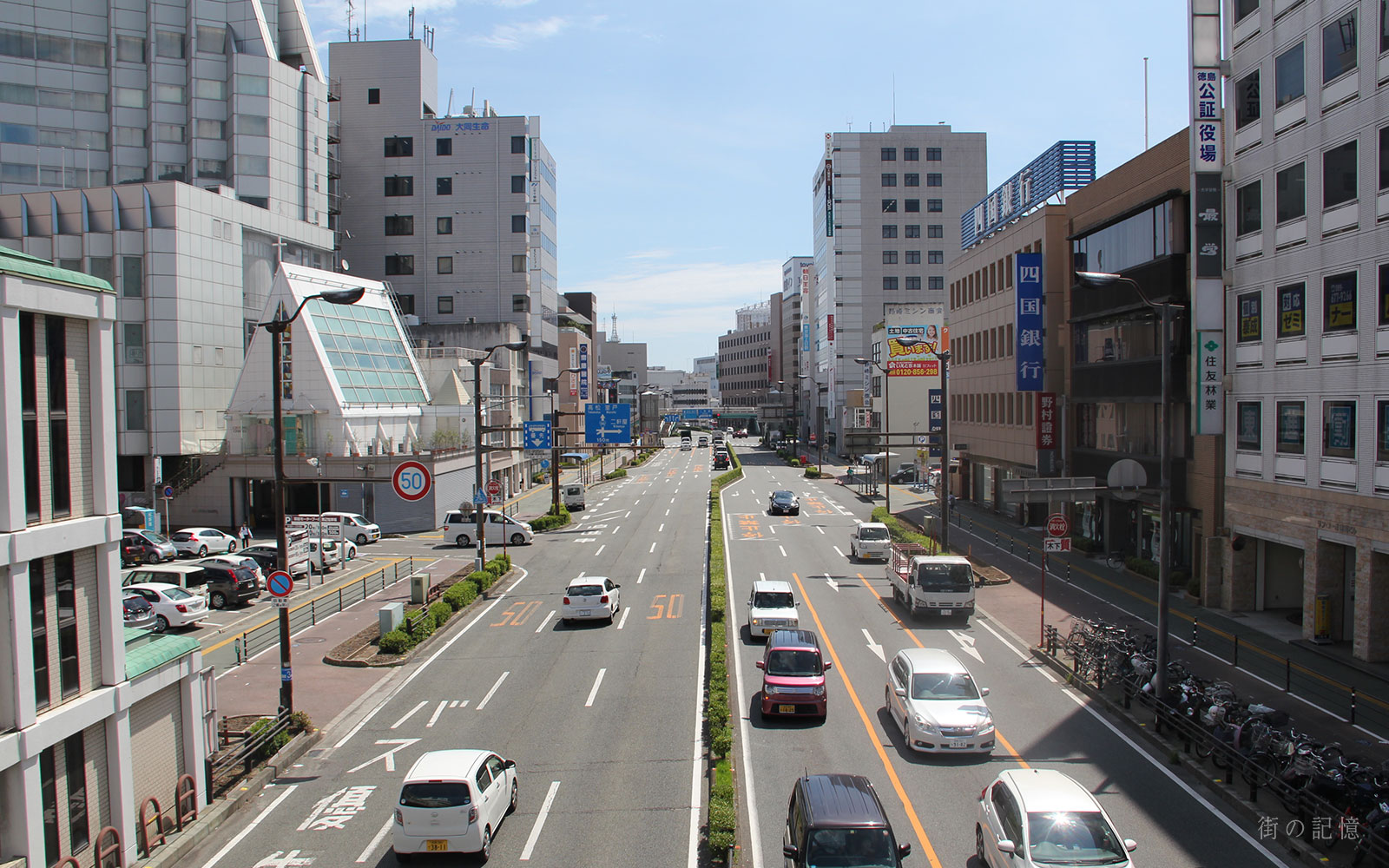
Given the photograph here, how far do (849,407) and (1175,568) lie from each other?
A: 80.0 metres

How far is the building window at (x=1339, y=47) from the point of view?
2388 centimetres

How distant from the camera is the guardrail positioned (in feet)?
88.1

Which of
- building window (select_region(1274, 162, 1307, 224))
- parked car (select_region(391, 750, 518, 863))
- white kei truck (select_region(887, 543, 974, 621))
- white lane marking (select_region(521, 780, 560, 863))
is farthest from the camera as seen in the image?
white kei truck (select_region(887, 543, 974, 621))

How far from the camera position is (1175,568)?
3447cm

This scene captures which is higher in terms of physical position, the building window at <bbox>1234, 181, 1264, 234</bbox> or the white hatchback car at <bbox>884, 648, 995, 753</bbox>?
Answer: the building window at <bbox>1234, 181, 1264, 234</bbox>

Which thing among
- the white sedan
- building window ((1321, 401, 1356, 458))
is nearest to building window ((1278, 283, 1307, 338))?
building window ((1321, 401, 1356, 458))

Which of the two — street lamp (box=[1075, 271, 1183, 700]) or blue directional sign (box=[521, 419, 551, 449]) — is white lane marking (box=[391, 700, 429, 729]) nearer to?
street lamp (box=[1075, 271, 1183, 700])

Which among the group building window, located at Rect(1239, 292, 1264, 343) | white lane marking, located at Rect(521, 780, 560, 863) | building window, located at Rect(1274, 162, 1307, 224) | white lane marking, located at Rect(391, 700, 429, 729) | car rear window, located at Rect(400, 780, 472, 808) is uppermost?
building window, located at Rect(1274, 162, 1307, 224)

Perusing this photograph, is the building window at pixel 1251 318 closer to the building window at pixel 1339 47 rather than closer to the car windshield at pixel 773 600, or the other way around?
the building window at pixel 1339 47

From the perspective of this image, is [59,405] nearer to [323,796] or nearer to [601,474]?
[323,796]

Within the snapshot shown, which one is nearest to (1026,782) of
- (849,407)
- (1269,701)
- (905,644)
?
(1269,701)

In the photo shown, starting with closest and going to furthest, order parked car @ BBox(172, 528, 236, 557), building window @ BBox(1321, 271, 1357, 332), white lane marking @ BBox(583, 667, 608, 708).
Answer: white lane marking @ BBox(583, 667, 608, 708) < building window @ BBox(1321, 271, 1357, 332) < parked car @ BBox(172, 528, 236, 557)

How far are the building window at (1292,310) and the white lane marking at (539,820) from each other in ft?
79.4

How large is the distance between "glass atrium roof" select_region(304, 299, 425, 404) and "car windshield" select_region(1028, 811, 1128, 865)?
47.7 m
